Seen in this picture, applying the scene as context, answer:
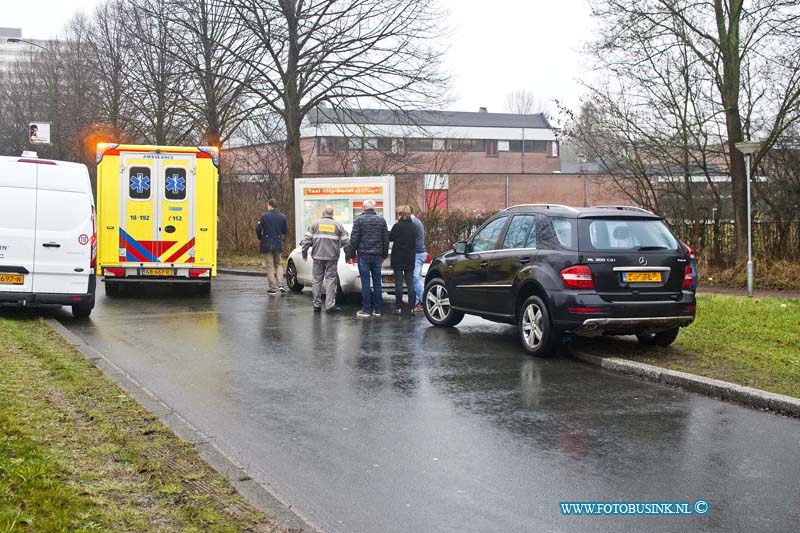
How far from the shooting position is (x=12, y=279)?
12055mm

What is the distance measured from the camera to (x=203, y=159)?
1723 cm

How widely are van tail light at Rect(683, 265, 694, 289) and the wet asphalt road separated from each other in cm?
152

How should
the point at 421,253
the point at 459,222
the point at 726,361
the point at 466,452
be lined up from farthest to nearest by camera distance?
the point at 459,222 → the point at 421,253 → the point at 726,361 → the point at 466,452

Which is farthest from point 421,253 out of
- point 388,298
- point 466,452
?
point 466,452

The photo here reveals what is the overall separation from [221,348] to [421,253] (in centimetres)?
585

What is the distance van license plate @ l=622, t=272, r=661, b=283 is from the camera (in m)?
9.48

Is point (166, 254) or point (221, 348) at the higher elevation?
point (166, 254)

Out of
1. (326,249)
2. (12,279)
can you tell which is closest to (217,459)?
(12,279)

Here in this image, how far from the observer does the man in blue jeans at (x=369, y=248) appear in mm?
13945

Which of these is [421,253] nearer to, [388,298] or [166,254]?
[388,298]

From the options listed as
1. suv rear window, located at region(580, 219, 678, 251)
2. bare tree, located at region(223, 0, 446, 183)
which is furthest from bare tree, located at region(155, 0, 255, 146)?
suv rear window, located at region(580, 219, 678, 251)

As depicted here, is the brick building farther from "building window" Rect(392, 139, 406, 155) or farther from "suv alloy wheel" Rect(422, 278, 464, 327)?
"suv alloy wheel" Rect(422, 278, 464, 327)

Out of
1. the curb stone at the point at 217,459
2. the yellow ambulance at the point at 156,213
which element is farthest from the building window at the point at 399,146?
the curb stone at the point at 217,459

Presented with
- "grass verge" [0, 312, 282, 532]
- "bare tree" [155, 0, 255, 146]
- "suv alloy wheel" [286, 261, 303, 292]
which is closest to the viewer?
"grass verge" [0, 312, 282, 532]
